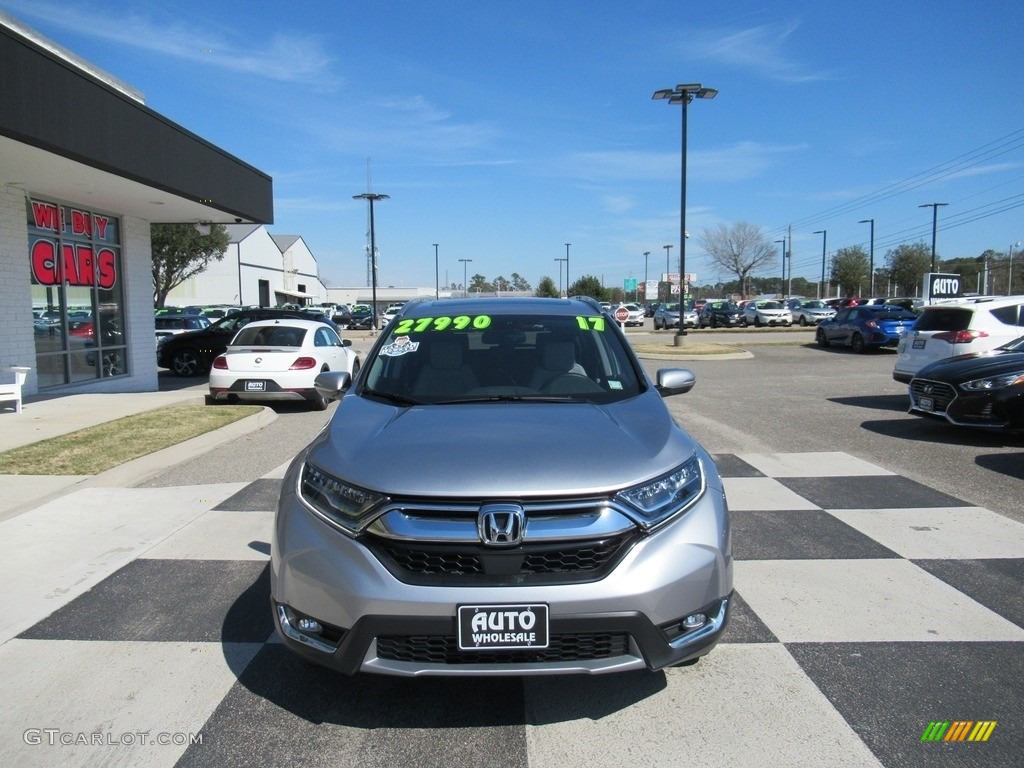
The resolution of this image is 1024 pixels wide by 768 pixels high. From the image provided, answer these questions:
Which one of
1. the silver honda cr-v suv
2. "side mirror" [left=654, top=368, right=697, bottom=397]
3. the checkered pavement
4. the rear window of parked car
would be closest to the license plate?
the silver honda cr-v suv

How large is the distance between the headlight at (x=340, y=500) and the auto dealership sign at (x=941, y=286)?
28554 mm

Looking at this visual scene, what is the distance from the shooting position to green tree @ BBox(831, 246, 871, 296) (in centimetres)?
8406

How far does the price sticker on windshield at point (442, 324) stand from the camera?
4.61 m

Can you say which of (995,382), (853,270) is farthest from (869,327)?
(853,270)

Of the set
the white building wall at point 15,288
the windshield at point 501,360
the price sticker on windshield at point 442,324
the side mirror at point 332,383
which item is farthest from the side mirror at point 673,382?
the white building wall at point 15,288

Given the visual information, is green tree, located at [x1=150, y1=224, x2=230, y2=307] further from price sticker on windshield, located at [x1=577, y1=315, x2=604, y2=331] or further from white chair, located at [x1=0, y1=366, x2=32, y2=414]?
price sticker on windshield, located at [x1=577, y1=315, x2=604, y2=331]

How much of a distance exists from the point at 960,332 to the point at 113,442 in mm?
12767

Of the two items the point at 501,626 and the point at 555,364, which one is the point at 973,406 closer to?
the point at 555,364

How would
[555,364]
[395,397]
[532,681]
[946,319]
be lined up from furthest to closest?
[946,319] < [555,364] < [395,397] < [532,681]

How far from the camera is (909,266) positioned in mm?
77500

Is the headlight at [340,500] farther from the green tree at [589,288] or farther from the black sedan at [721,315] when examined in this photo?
the green tree at [589,288]

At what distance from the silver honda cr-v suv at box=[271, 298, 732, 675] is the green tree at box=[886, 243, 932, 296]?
82.9m

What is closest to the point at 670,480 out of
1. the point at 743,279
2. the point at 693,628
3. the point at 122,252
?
the point at 693,628

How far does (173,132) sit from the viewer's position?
12.8m
